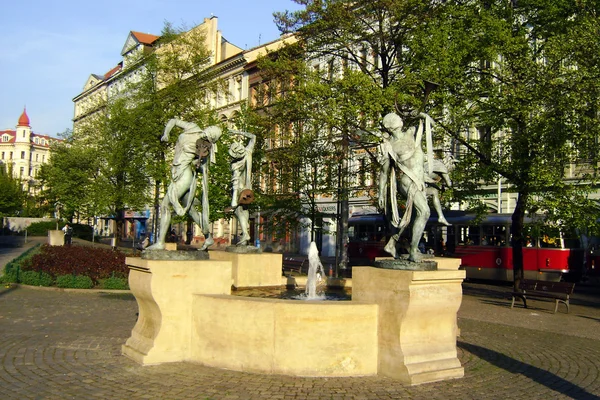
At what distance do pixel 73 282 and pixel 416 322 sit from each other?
12.4m

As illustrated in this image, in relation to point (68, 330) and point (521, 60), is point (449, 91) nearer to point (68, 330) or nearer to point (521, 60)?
point (521, 60)

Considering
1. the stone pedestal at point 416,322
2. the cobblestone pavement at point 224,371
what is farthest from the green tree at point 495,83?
the stone pedestal at point 416,322

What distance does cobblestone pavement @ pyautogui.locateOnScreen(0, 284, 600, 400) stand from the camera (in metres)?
6.36

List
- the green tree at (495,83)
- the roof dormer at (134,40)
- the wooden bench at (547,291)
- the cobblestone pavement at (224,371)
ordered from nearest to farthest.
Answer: the cobblestone pavement at (224,371) < the wooden bench at (547,291) < the green tree at (495,83) < the roof dormer at (134,40)

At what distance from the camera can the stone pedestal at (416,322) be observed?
6.96 meters

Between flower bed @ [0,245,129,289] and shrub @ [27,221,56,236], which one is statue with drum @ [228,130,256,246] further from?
shrub @ [27,221,56,236]

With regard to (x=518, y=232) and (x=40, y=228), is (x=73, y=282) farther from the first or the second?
(x=40, y=228)

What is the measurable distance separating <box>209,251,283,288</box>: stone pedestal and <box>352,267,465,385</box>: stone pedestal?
4.18m

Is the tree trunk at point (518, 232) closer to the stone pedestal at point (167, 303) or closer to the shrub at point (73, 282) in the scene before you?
the stone pedestal at point (167, 303)

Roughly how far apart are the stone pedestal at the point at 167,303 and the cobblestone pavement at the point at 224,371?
0.66 feet

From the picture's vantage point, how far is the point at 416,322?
7.10 m

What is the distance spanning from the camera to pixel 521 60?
17625 mm

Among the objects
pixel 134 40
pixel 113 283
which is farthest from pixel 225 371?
pixel 134 40

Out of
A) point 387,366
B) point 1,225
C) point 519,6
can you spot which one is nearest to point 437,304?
point 387,366
